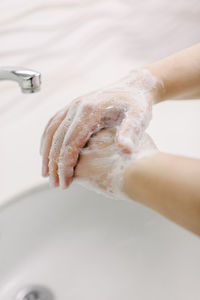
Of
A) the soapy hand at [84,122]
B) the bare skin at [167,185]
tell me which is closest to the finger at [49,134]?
the soapy hand at [84,122]

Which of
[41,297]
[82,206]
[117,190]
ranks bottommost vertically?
[41,297]

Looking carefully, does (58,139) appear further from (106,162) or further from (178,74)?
(178,74)

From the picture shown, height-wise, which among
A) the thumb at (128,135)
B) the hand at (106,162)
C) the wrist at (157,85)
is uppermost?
the wrist at (157,85)

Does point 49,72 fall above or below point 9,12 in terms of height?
below

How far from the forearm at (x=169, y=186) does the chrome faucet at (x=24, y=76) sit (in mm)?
202

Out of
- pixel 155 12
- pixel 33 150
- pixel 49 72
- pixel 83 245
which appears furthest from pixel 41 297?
pixel 155 12

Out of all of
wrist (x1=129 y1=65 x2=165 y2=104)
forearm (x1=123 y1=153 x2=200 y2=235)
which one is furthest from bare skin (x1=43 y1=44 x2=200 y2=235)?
wrist (x1=129 y1=65 x2=165 y2=104)

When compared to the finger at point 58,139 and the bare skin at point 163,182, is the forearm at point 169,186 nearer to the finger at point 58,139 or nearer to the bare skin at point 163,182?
the bare skin at point 163,182

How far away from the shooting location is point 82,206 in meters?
0.79

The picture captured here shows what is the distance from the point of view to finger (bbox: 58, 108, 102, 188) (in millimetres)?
562

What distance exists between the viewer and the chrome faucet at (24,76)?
581 mm

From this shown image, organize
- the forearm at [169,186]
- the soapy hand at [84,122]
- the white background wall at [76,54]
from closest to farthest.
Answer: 1. the forearm at [169,186]
2. the soapy hand at [84,122]
3. the white background wall at [76,54]

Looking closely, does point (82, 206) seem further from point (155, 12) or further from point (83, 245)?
point (155, 12)

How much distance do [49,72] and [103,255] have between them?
0.48 meters
